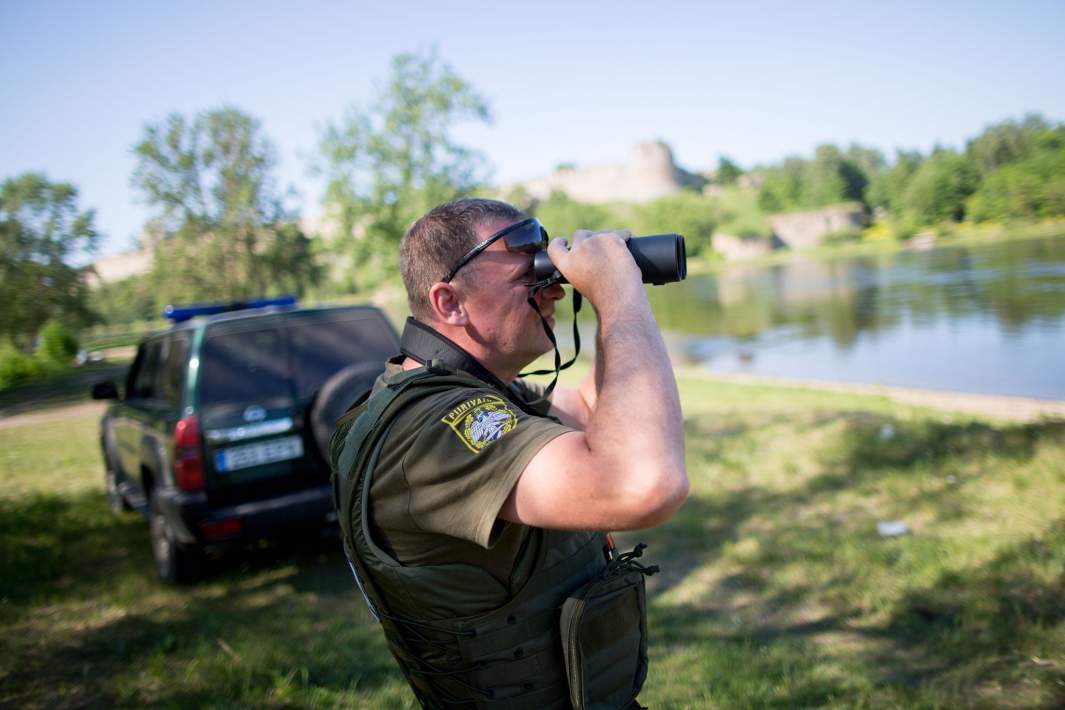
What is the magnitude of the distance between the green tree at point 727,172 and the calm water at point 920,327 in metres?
110

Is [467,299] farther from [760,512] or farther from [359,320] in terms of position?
[760,512]

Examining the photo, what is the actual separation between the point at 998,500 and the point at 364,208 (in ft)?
71.3

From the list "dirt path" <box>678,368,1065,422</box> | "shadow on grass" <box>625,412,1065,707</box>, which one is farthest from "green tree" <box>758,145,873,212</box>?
"shadow on grass" <box>625,412,1065,707</box>

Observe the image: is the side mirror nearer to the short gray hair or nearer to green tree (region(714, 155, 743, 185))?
the short gray hair

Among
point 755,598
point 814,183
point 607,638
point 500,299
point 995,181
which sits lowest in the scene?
point 755,598

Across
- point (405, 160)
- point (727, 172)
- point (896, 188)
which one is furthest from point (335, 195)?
point (727, 172)

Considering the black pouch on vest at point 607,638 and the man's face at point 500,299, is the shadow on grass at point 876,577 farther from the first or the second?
the man's face at point 500,299

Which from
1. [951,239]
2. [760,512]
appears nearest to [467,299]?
[760,512]

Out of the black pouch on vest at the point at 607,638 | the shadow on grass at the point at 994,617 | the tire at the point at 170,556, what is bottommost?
the shadow on grass at the point at 994,617

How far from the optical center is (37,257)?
5598 millimetres

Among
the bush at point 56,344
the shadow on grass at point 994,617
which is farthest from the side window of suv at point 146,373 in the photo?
the shadow on grass at point 994,617

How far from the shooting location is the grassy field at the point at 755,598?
3174 mm

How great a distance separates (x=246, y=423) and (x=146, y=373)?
6.85 ft

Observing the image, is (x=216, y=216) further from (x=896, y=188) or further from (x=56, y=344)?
(x=896, y=188)
